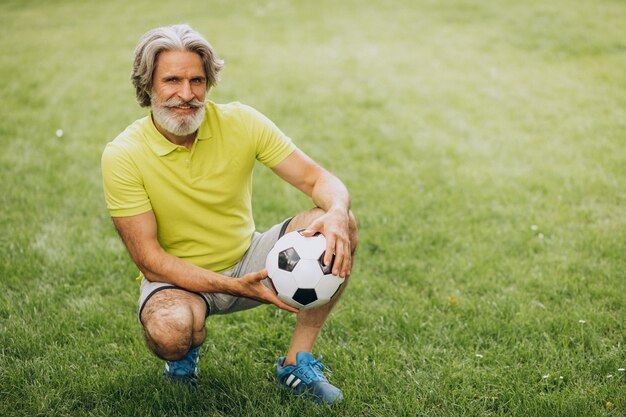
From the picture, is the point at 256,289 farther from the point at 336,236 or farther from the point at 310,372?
the point at 310,372

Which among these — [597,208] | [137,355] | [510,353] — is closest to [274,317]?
[137,355]

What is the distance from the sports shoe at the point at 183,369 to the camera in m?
3.11

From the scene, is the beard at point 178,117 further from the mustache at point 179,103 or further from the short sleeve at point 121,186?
the short sleeve at point 121,186

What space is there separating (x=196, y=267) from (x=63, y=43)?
31.3ft

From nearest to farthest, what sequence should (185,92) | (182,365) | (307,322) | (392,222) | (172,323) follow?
(172,323)
(185,92)
(182,365)
(307,322)
(392,222)

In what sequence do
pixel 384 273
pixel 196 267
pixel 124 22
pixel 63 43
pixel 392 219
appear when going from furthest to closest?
pixel 124 22 < pixel 63 43 < pixel 392 219 < pixel 384 273 < pixel 196 267

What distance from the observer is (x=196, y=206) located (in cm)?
314

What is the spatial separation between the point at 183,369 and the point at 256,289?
0.68 meters

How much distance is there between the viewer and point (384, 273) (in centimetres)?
440

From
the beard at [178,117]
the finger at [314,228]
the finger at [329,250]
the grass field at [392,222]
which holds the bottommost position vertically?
the grass field at [392,222]

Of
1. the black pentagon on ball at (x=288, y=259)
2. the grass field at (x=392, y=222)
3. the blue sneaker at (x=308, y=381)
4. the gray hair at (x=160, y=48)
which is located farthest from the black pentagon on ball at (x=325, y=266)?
the gray hair at (x=160, y=48)

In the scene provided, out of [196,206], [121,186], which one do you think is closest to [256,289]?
[196,206]

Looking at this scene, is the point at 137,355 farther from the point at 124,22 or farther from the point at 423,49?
the point at 124,22

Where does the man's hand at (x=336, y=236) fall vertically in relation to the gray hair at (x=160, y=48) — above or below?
below
